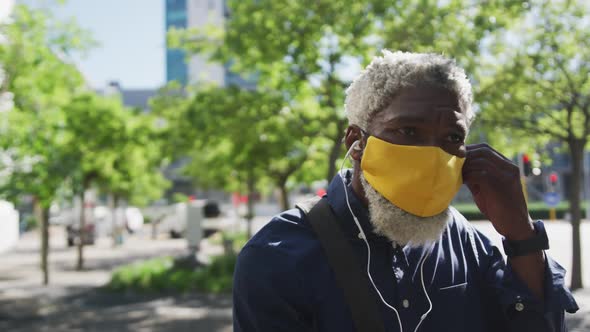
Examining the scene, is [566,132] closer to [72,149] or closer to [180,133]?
[180,133]

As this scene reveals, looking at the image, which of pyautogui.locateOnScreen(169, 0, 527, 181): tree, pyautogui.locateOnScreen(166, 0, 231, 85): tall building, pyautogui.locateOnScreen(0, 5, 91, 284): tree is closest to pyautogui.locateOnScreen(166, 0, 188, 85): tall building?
pyautogui.locateOnScreen(166, 0, 231, 85): tall building

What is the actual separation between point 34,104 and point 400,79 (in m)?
11.1

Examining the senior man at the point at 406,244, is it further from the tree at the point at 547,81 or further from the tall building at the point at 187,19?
the tall building at the point at 187,19

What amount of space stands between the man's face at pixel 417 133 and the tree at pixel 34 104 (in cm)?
965

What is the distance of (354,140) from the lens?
1752mm

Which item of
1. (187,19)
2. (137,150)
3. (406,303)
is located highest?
(187,19)

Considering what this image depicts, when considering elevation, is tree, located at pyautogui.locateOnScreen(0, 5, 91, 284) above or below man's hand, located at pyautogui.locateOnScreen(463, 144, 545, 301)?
above

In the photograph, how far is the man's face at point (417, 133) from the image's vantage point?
1.56 m

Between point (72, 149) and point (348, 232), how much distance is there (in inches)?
552

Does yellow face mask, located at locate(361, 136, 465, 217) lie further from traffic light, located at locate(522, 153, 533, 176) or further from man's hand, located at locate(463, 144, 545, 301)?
traffic light, located at locate(522, 153, 533, 176)

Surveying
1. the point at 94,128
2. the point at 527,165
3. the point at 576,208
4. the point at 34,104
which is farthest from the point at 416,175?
the point at 94,128

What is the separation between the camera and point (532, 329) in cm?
154

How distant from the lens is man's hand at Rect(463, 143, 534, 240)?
60.2 inches

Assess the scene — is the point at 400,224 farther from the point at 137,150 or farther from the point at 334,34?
the point at 137,150
